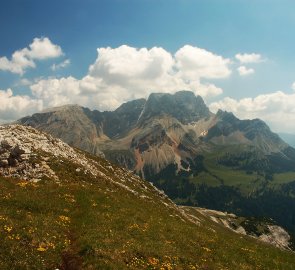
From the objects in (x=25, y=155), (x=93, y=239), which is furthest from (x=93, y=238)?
(x=25, y=155)

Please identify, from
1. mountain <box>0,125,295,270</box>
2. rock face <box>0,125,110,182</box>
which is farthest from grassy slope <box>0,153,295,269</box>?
rock face <box>0,125,110,182</box>

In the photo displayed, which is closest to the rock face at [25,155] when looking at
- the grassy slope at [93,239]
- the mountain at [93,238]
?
the mountain at [93,238]

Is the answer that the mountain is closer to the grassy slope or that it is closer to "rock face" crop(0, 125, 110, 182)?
the grassy slope

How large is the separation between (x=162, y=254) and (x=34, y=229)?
10448mm

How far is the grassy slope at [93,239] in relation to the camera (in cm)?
2581

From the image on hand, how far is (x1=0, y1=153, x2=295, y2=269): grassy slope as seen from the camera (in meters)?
25.8

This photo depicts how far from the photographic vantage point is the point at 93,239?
3023 cm

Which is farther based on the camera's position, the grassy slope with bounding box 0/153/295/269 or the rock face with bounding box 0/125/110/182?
the rock face with bounding box 0/125/110/182

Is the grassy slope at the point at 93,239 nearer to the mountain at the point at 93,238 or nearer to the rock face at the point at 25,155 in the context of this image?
the mountain at the point at 93,238

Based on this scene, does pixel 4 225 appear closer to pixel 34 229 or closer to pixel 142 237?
pixel 34 229

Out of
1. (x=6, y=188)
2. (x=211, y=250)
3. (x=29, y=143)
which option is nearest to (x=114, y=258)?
(x=211, y=250)

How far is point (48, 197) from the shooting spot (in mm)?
41875

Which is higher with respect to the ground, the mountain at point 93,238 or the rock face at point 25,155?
the rock face at point 25,155

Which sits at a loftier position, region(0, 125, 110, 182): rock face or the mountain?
region(0, 125, 110, 182): rock face
